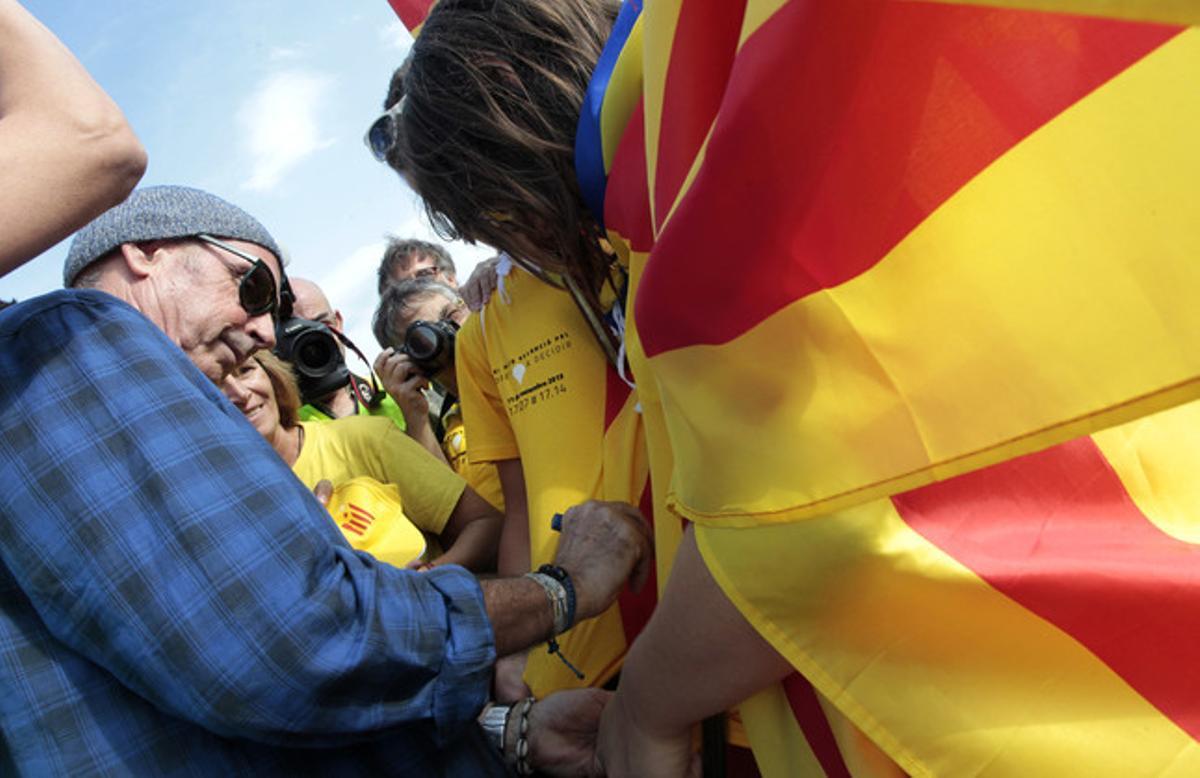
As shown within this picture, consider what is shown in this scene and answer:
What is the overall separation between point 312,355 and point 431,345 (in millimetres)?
880

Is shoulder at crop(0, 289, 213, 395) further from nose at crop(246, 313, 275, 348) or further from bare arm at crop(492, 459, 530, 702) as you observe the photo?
bare arm at crop(492, 459, 530, 702)

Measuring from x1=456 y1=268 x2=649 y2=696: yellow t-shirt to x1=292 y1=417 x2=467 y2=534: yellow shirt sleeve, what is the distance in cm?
84

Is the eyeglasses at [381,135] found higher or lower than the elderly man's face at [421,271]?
lower

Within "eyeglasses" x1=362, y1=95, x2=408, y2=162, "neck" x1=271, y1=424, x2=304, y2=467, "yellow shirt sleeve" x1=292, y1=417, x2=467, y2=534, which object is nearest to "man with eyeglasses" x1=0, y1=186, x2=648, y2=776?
"eyeglasses" x1=362, y1=95, x2=408, y2=162

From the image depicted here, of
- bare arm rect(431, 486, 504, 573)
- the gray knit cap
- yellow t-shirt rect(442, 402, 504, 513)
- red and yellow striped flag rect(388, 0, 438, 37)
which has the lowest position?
bare arm rect(431, 486, 504, 573)

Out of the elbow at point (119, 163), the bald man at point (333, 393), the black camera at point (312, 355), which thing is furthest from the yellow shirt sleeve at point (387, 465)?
the elbow at point (119, 163)

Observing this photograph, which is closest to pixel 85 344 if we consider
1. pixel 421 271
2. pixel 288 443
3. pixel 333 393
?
pixel 288 443

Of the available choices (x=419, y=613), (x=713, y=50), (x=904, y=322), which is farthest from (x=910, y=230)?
(x=419, y=613)

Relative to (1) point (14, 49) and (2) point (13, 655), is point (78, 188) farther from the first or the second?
(2) point (13, 655)

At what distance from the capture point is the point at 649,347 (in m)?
0.87

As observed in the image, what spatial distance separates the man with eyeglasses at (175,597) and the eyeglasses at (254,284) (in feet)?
2.24

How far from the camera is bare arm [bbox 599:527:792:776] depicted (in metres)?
0.90

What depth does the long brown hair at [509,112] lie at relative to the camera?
1395 millimetres

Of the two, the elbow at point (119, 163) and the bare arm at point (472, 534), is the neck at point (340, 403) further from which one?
the elbow at point (119, 163)
